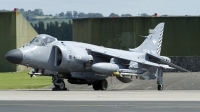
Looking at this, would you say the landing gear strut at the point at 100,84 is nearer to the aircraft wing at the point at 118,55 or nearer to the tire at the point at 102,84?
the tire at the point at 102,84

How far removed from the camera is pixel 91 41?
5581 cm

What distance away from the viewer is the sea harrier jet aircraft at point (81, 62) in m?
32.0

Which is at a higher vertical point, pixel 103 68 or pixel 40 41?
pixel 40 41

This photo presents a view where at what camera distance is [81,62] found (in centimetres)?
3322

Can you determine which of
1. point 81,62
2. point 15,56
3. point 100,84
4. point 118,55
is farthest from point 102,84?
point 15,56

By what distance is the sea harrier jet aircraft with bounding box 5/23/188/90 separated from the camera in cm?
3198

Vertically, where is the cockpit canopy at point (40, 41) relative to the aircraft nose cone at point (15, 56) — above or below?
above

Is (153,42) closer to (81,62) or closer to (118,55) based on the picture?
(118,55)
